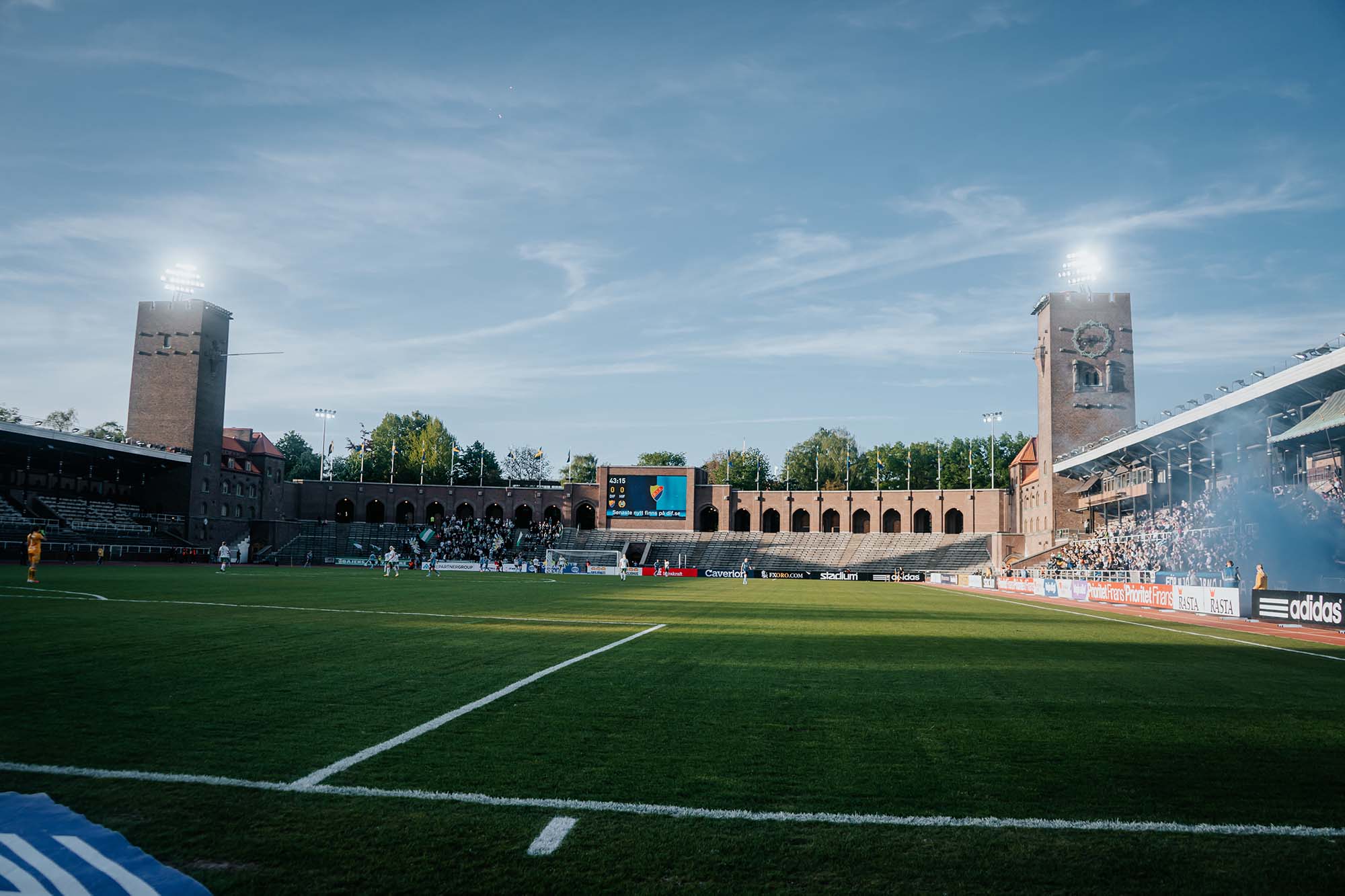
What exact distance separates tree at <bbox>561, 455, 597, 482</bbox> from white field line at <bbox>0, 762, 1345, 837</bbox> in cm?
12827

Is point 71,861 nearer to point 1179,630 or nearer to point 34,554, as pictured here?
point 1179,630

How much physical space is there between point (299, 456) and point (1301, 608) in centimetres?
13309

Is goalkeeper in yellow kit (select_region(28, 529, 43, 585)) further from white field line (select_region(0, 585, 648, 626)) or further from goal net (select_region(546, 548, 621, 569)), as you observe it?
goal net (select_region(546, 548, 621, 569))

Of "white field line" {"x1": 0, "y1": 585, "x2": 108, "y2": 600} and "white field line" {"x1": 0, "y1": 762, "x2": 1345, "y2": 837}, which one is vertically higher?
"white field line" {"x1": 0, "y1": 762, "x2": 1345, "y2": 837}

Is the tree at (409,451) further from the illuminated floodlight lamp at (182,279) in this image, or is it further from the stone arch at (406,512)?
the illuminated floodlight lamp at (182,279)

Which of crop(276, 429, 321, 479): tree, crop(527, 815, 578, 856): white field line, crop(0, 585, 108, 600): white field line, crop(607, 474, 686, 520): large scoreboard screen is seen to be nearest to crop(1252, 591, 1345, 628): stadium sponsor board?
crop(527, 815, 578, 856): white field line

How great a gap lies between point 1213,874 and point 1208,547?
40.8 meters

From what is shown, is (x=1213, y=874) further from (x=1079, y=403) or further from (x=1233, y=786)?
(x=1079, y=403)

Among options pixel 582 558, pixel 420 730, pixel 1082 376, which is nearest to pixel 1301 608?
pixel 420 730

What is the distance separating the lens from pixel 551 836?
445cm

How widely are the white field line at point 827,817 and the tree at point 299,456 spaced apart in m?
131

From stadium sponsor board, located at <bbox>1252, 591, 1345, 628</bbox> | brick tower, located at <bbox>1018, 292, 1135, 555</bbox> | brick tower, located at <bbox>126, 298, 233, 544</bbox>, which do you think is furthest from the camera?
brick tower, located at <bbox>126, 298, 233, 544</bbox>

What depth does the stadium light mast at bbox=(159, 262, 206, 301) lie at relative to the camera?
72.9 metres

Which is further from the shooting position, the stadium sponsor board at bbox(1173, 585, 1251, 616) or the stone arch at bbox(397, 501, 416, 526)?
the stone arch at bbox(397, 501, 416, 526)
